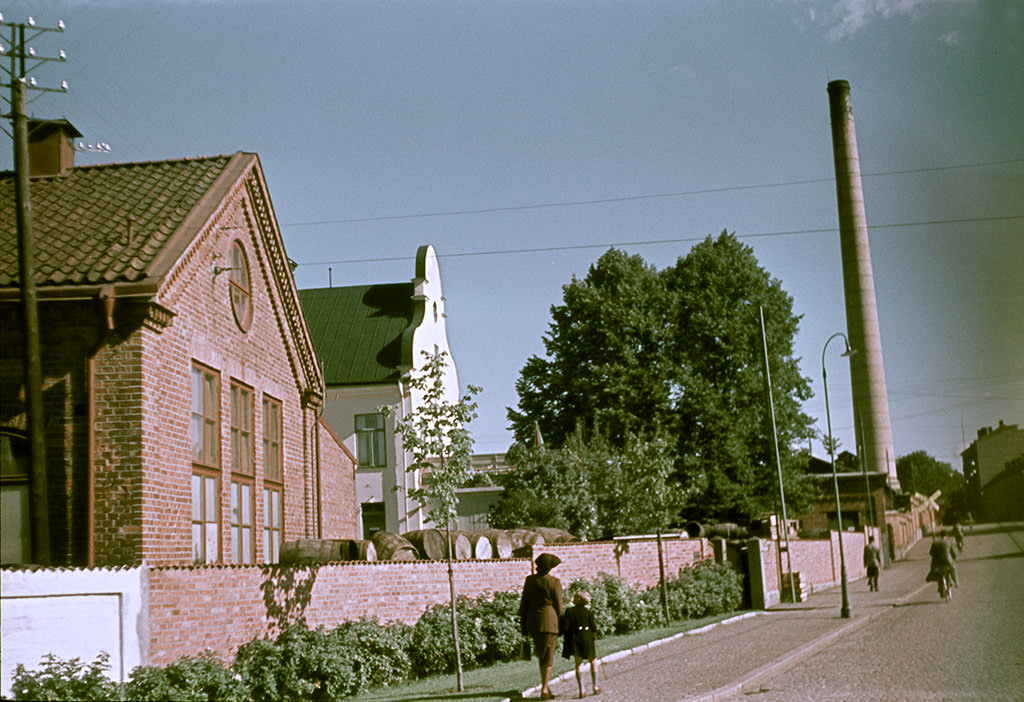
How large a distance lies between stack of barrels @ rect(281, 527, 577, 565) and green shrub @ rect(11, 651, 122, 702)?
4689 millimetres

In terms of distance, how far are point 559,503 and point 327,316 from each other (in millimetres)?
16160

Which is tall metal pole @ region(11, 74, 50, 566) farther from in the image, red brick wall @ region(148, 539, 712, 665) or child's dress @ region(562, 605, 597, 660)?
child's dress @ region(562, 605, 597, 660)

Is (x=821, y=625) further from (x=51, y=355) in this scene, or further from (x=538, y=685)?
(x=51, y=355)

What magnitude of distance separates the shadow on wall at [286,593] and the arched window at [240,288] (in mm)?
4698

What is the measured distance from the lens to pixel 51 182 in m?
16.7

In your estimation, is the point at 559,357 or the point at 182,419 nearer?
the point at 182,419

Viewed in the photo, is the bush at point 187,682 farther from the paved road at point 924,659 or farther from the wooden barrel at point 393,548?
the paved road at point 924,659

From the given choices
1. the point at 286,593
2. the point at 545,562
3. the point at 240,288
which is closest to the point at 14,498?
the point at 286,593

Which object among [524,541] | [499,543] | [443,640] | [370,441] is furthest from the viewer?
[370,441]

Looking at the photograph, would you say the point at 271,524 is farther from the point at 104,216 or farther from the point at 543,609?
the point at 543,609

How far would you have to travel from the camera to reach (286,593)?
14.1 m

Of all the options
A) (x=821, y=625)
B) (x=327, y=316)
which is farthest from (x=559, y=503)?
(x=327, y=316)

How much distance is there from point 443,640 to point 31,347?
7889 mm

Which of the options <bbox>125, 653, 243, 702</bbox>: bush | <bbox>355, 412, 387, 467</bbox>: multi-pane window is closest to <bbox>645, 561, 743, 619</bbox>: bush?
<bbox>355, 412, 387, 467</bbox>: multi-pane window
